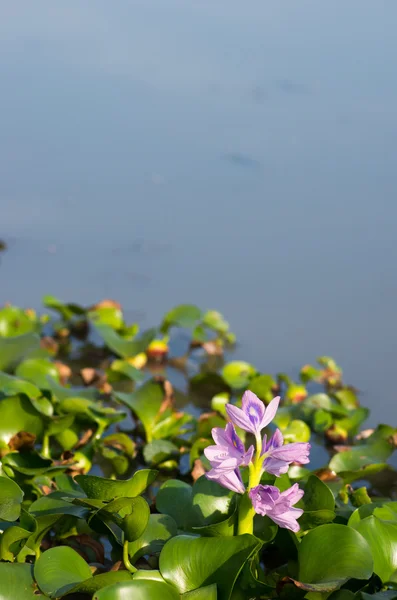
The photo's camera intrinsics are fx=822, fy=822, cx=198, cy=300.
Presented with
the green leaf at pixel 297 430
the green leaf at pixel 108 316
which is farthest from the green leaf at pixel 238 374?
the green leaf at pixel 108 316

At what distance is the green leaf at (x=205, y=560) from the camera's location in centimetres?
112

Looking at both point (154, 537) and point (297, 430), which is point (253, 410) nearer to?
point (154, 537)

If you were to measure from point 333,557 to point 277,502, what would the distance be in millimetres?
121

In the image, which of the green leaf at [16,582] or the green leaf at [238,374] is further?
the green leaf at [238,374]

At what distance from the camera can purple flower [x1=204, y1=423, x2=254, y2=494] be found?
1.09 metres

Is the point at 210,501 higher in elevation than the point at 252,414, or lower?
lower

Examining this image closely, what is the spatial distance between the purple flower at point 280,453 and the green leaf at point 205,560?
4.1 inches

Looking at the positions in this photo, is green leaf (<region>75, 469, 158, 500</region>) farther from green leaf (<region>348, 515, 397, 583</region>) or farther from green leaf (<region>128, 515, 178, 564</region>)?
green leaf (<region>348, 515, 397, 583</region>)

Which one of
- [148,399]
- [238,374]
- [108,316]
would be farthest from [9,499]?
[108,316]

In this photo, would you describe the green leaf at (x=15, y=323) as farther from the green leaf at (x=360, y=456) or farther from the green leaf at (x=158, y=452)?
the green leaf at (x=360, y=456)

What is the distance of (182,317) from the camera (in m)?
2.74

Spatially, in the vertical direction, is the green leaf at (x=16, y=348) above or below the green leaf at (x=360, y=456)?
below

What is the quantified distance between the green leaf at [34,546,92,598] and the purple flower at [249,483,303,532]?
0.92ft

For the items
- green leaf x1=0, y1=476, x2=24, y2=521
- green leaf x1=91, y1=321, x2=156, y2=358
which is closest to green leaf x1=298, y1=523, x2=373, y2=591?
green leaf x1=0, y1=476, x2=24, y2=521
